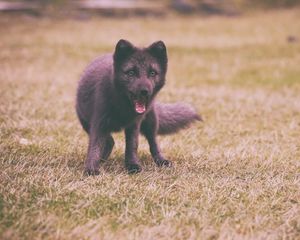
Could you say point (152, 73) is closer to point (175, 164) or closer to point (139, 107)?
point (139, 107)

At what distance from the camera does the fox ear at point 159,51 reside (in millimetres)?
4555

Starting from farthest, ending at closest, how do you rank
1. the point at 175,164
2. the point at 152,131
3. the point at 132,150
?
the point at 152,131
the point at 175,164
the point at 132,150

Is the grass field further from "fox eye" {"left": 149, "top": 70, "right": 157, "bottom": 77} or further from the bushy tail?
"fox eye" {"left": 149, "top": 70, "right": 157, "bottom": 77}

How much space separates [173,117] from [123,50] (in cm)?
130

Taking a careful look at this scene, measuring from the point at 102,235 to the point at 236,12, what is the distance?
916 inches

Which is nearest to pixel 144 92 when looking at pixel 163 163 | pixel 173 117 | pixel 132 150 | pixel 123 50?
pixel 123 50

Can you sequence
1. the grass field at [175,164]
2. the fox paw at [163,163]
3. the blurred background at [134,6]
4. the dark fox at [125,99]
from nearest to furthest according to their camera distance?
the grass field at [175,164] < the dark fox at [125,99] < the fox paw at [163,163] < the blurred background at [134,6]

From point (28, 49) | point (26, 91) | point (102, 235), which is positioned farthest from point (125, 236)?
point (28, 49)

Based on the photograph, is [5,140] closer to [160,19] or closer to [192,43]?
[192,43]

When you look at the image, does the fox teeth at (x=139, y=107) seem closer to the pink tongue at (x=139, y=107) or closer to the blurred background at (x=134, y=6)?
the pink tongue at (x=139, y=107)

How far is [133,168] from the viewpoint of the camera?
4539 millimetres

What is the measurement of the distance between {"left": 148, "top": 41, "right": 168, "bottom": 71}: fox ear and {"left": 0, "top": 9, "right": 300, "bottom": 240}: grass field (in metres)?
Result: 0.96

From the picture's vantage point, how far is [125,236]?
310 centimetres

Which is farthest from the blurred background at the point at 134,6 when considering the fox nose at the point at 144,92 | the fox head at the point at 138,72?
the fox nose at the point at 144,92
